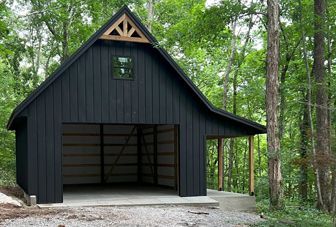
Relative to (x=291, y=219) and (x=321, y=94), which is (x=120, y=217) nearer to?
(x=291, y=219)

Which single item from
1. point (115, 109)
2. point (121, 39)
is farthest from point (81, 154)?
point (121, 39)

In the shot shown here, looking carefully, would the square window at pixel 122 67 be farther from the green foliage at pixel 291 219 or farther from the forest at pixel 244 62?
the green foliage at pixel 291 219

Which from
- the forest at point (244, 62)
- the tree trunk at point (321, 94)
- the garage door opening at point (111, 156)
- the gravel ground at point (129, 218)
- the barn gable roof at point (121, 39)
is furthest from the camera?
the garage door opening at point (111, 156)

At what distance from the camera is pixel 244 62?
961 inches

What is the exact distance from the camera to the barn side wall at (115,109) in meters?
12.5

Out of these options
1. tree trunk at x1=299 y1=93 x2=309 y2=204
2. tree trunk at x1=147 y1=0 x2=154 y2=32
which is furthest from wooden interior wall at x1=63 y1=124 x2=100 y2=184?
A: tree trunk at x1=299 y1=93 x2=309 y2=204

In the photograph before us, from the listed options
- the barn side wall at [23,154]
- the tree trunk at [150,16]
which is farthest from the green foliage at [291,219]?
the tree trunk at [150,16]

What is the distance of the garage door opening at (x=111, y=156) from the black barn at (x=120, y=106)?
2.47 metres

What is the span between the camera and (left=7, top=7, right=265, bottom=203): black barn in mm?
12469

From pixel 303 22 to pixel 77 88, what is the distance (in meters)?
9.18

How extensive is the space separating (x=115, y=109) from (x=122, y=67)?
4.33ft

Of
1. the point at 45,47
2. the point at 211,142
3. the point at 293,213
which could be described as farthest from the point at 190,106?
the point at 45,47

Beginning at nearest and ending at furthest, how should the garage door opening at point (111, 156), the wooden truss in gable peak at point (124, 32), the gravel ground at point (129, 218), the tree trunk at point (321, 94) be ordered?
1. the gravel ground at point (129, 218)
2. the wooden truss in gable peak at point (124, 32)
3. the tree trunk at point (321, 94)
4. the garage door opening at point (111, 156)

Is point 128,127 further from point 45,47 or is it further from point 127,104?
point 45,47
